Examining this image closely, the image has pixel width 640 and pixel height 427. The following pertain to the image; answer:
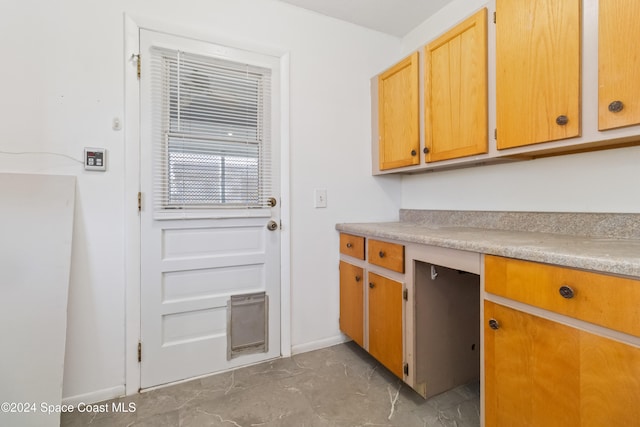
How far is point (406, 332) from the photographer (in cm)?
156

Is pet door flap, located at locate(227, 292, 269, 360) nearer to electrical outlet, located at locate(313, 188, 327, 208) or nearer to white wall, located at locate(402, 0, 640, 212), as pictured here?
electrical outlet, located at locate(313, 188, 327, 208)

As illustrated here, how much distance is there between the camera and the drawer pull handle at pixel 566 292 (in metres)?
0.90

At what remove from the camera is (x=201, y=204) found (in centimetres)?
179

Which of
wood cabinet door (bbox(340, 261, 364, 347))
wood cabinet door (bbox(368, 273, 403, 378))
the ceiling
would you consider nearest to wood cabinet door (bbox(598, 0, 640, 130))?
wood cabinet door (bbox(368, 273, 403, 378))

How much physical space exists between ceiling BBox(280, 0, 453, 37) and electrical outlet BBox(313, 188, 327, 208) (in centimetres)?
128

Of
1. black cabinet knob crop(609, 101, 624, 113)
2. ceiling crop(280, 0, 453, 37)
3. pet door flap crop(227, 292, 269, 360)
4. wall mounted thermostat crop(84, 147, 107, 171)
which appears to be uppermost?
ceiling crop(280, 0, 453, 37)

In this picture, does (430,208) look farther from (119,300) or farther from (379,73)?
(119,300)

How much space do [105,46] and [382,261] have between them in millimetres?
1930

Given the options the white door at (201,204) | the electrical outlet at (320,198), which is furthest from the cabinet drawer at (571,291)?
the white door at (201,204)

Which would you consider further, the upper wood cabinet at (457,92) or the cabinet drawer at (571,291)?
the upper wood cabinet at (457,92)

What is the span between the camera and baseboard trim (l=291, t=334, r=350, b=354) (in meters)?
2.08

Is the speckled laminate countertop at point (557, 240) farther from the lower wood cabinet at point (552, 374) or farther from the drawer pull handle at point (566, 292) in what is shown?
the lower wood cabinet at point (552, 374)

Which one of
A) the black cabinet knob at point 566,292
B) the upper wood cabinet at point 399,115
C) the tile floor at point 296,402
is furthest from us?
the upper wood cabinet at point 399,115

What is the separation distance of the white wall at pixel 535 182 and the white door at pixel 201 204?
120 cm
